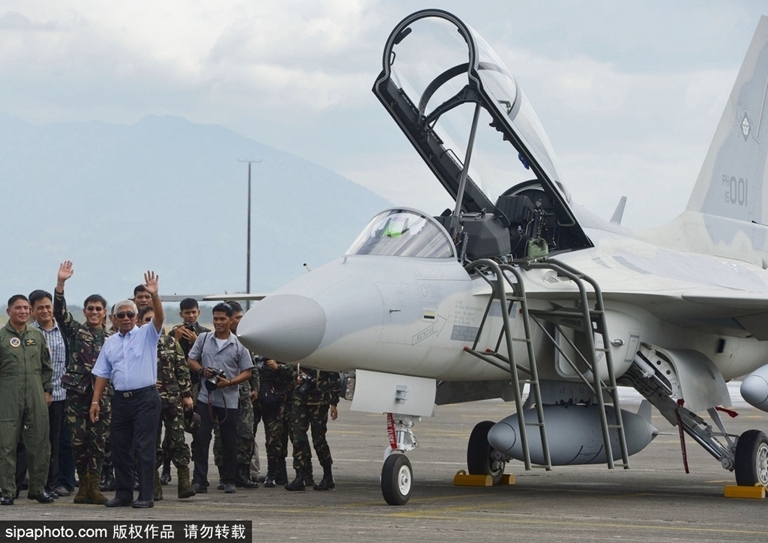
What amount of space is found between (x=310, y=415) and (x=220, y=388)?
3.10ft

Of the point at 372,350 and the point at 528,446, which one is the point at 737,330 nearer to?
the point at 528,446

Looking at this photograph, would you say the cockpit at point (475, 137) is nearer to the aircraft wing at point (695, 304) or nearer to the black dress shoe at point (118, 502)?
the aircraft wing at point (695, 304)

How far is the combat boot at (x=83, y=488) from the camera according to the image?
1033 cm

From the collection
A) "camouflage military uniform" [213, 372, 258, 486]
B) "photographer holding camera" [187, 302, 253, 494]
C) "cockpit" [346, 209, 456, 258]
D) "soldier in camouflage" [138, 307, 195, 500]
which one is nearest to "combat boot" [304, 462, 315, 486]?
"camouflage military uniform" [213, 372, 258, 486]

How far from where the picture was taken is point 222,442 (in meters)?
11.8

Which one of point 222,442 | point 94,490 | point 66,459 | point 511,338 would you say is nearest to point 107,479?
point 66,459

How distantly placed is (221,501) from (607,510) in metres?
3.41

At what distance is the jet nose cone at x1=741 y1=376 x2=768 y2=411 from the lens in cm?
1127

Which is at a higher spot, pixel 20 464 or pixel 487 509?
pixel 20 464

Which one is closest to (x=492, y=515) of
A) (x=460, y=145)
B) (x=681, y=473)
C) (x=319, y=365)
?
(x=319, y=365)

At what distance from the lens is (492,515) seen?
9.92 m

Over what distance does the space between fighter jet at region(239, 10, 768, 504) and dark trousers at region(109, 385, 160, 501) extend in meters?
1.16

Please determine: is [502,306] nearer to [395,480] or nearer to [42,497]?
[395,480]

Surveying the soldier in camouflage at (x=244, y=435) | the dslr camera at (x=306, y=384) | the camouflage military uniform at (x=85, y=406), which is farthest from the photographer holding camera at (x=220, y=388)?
the camouflage military uniform at (x=85, y=406)
